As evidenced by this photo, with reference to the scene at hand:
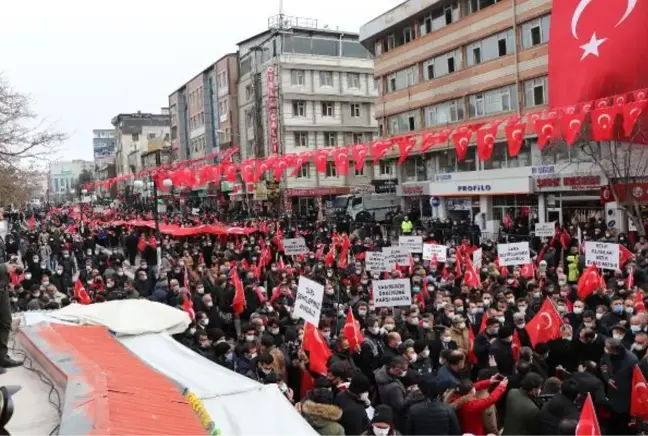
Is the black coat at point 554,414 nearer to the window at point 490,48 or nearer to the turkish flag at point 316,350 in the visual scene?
the turkish flag at point 316,350

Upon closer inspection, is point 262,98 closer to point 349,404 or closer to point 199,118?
point 199,118

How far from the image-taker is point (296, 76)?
5072cm

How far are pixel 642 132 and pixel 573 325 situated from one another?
15015 mm

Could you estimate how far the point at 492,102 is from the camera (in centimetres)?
3203

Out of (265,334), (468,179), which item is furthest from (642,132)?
(265,334)

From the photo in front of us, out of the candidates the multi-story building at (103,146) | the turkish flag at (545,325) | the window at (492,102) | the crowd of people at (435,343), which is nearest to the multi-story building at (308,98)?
the window at (492,102)

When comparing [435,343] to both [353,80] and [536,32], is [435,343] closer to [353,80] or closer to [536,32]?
[536,32]

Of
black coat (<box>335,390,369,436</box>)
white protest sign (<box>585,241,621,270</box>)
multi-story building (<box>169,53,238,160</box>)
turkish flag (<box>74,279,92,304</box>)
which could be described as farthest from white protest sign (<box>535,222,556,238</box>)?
multi-story building (<box>169,53,238,160</box>)

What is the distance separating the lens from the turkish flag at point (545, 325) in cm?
906

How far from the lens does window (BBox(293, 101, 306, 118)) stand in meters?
50.9

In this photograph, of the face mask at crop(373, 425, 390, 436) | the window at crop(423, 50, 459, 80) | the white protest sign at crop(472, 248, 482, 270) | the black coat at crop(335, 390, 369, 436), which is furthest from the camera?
the window at crop(423, 50, 459, 80)

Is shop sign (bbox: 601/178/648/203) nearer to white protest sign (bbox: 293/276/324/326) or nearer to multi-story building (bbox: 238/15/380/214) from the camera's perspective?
white protest sign (bbox: 293/276/324/326)

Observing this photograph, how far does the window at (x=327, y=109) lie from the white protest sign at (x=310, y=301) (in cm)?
4392

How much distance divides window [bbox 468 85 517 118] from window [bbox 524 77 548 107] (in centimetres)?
67
